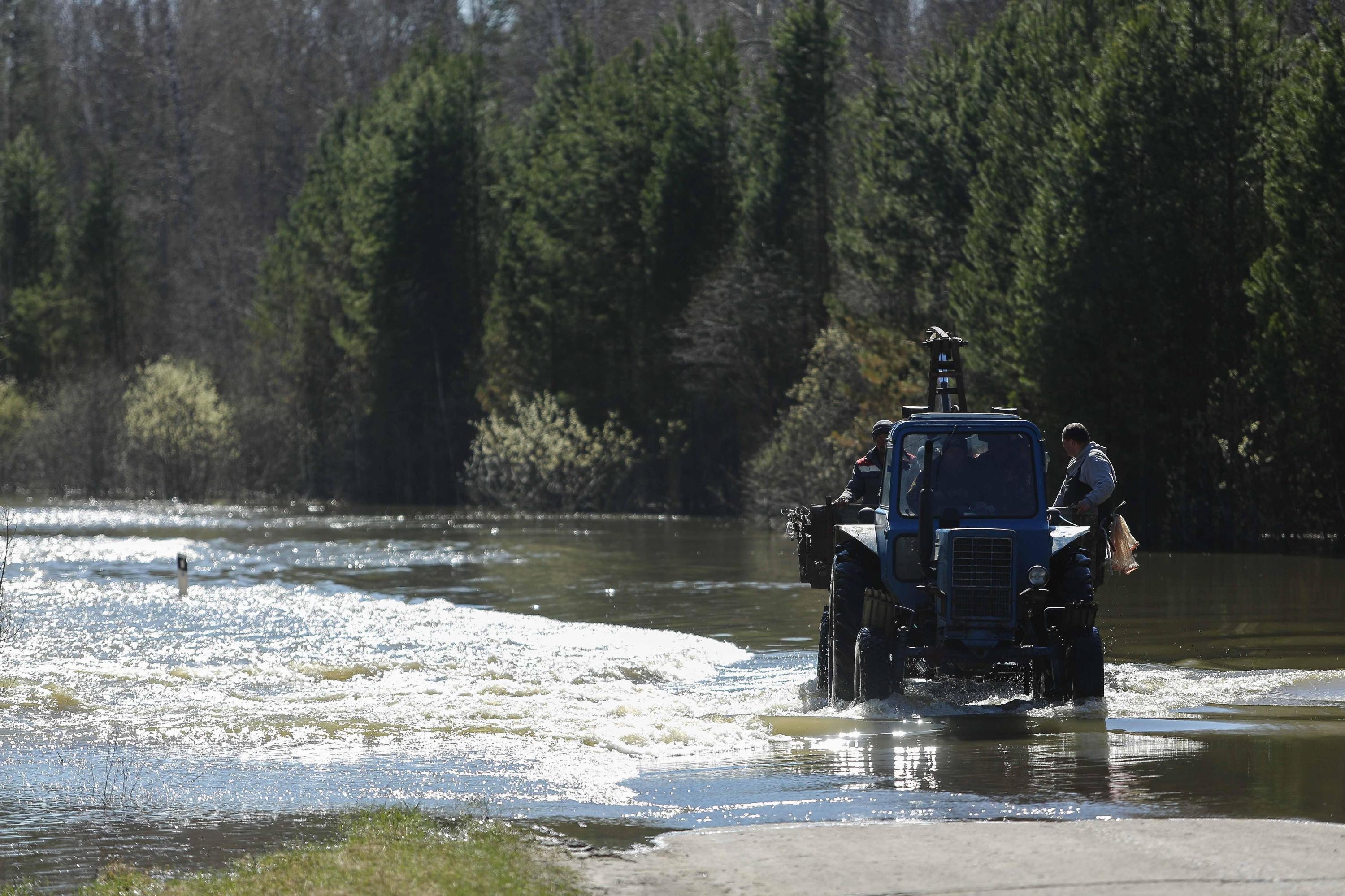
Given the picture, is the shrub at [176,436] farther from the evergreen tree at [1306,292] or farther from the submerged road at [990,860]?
the submerged road at [990,860]

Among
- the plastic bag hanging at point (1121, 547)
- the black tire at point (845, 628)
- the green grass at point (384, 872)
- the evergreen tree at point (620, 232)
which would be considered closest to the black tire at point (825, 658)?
the black tire at point (845, 628)

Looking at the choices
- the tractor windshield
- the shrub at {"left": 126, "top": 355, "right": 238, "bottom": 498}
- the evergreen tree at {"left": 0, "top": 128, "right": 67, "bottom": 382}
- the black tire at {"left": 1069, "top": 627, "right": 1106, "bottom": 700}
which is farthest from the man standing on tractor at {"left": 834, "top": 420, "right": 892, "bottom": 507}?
the evergreen tree at {"left": 0, "top": 128, "right": 67, "bottom": 382}

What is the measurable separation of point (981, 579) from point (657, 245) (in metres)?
46.8

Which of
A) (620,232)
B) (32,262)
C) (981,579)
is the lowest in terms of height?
(981,579)

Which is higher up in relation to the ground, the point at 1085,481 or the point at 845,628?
the point at 1085,481

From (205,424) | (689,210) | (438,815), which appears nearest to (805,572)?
(438,815)

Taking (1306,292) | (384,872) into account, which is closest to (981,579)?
(384,872)

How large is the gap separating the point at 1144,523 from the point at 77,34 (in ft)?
246

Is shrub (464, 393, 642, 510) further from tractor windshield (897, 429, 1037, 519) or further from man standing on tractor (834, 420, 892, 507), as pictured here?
tractor windshield (897, 429, 1037, 519)

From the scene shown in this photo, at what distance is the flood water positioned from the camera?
10188 mm

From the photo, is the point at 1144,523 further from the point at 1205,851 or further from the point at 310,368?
the point at 310,368

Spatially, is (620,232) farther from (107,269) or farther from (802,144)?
(107,269)

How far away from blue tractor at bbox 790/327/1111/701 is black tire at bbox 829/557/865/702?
10 mm

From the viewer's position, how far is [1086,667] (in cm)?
1326
